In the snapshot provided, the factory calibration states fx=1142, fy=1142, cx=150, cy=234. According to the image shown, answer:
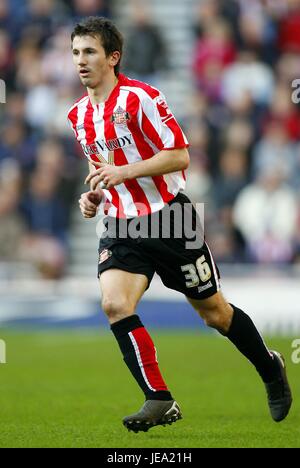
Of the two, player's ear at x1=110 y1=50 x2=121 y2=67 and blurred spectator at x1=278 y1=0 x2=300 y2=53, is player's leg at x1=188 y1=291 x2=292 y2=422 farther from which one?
blurred spectator at x1=278 y1=0 x2=300 y2=53

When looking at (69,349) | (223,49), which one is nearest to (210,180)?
(223,49)

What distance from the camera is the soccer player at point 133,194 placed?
6227mm

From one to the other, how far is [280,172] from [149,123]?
7551 millimetres

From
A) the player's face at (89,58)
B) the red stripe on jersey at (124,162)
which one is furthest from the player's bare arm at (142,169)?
the player's face at (89,58)

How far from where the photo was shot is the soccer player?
6227 mm

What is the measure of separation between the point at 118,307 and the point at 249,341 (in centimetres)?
98

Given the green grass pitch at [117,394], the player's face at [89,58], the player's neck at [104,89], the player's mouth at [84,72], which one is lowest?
the green grass pitch at [117,394]

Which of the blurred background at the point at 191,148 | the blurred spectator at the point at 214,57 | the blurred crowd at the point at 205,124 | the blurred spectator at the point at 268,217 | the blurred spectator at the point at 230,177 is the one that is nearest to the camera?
the blurred background at the point at 191,148

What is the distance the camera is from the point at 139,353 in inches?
245

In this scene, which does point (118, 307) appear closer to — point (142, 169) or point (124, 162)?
point (142, 169)

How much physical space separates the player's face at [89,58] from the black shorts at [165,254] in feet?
2.73

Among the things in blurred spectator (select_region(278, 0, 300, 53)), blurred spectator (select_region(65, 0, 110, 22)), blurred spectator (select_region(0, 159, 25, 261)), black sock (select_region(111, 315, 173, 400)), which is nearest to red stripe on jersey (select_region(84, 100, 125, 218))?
black sock (select_region(111, 315, 173, 400))

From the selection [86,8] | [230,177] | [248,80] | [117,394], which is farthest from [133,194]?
[86,8]

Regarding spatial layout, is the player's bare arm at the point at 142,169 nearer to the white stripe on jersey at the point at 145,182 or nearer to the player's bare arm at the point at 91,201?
the player's bare arm at the point at 91,201
